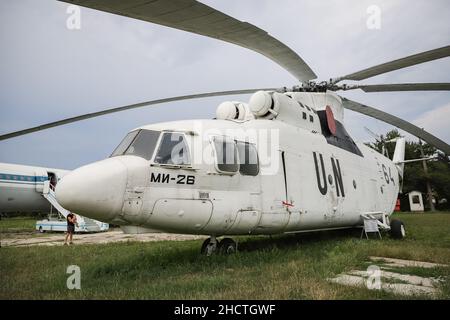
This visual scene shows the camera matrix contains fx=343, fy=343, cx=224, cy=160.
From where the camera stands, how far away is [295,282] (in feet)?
16.1

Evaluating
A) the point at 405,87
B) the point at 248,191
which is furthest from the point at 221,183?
the point at 405,87

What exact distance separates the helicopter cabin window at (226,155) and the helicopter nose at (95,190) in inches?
74.9

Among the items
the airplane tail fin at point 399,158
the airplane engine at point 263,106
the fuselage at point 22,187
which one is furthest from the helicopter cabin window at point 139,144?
the fuselage at point 22,187

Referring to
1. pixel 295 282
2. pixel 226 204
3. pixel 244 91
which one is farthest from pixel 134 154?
pixel 244 91

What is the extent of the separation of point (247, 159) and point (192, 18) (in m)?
3.49

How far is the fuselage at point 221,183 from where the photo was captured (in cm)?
545

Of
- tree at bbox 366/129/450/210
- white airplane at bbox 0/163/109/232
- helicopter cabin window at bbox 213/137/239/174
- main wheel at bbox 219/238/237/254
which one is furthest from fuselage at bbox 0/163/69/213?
tree at bbox 366/129/450/210

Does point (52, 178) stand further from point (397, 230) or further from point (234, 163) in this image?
point (397, 230)

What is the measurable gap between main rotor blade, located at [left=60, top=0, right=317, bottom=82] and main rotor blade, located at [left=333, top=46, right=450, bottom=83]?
8.97 ft

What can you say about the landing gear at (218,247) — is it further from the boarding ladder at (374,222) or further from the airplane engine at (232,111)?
the boarding ladder at (374,222)

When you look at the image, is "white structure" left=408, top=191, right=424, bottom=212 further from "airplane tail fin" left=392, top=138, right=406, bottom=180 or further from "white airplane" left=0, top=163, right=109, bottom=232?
"white airplane" left=0, top=163, right=109, bottom=232

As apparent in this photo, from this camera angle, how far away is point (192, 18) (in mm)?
4348

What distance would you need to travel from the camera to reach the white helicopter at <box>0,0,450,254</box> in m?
5.23
